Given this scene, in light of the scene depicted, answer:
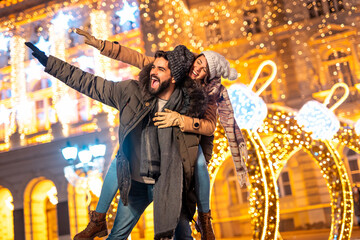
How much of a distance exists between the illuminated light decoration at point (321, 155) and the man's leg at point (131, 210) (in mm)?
4026

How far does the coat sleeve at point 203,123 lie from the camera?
7.24 ft

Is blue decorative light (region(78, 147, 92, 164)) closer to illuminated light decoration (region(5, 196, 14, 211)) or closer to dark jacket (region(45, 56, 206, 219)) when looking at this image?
dark jacket (region(45, 56, 206, 219))

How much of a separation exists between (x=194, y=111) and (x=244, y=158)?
577 mm

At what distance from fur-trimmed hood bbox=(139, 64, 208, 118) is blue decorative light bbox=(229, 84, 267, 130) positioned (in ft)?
10.6

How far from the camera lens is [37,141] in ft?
50.1

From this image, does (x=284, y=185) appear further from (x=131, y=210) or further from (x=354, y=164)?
(x=131, y=210)

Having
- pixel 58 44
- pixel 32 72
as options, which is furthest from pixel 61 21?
pixel 32 72

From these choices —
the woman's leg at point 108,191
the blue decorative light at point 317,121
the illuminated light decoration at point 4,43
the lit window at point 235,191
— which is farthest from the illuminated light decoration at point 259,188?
the illuminated light decoration at point 4,43

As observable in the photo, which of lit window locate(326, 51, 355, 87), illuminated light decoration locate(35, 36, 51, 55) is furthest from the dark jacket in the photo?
illuminated light decoration locate(35, 36, 51, 55)

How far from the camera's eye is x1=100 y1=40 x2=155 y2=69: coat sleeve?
2.51m

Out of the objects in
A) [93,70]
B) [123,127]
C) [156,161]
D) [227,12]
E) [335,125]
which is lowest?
[156,161]

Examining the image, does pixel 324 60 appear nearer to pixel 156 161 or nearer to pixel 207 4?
pixel 207 4

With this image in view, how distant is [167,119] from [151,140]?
138 millimetres

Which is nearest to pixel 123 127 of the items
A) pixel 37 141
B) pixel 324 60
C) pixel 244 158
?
pixel 244 158
